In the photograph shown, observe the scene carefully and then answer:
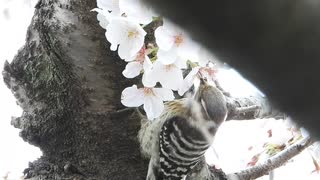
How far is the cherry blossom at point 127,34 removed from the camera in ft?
3.85

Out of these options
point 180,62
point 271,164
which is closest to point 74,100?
point 180,62

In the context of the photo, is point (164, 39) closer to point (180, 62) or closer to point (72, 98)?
point (180, 62)

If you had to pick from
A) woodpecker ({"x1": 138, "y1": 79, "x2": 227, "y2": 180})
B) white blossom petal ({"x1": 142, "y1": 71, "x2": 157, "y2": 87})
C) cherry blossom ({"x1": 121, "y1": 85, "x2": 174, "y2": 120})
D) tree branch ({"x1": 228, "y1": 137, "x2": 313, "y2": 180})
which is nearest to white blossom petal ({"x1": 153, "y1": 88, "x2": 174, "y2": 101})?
cherry blossom ({"x1": 121, "y1": 85, "x2": 174, "y2": 120})

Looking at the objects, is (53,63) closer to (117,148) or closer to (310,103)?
(117,148)

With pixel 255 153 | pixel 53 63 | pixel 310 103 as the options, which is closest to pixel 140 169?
pixel 53 63

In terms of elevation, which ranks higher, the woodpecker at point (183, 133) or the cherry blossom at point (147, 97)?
the cherry blossom at point (147, 97)

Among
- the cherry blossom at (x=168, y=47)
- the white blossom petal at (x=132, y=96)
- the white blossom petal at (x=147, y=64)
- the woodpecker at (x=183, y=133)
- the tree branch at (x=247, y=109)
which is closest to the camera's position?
the cherry blossom at (x=168, y=47)

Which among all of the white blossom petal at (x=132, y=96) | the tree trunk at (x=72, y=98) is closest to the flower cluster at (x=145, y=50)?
the white blossom petal at (x=132, y=96)

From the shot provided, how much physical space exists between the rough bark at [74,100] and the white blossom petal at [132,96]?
10 cm

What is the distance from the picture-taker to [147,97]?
4.49ft

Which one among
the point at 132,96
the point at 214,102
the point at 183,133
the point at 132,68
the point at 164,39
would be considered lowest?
the point at 183,133

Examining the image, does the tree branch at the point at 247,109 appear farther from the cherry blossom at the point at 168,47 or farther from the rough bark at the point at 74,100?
the cherry blossom at the point at 168,47

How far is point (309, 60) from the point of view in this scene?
170 millimetres

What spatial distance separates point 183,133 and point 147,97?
528 millimetres
